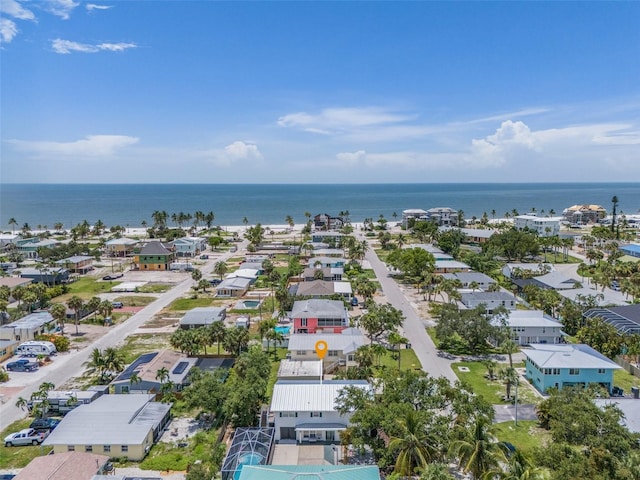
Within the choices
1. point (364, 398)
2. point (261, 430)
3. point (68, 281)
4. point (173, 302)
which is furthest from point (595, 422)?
point (68, 281)

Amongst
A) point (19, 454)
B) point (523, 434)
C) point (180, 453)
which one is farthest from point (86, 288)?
point (523, 434)

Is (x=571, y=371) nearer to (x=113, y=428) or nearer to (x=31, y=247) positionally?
(x=113, y=428)

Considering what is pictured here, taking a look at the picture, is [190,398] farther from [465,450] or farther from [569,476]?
[569,476]

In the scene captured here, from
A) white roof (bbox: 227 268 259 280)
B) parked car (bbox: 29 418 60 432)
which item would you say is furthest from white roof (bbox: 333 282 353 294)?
parked car (bbox: 29 418 60 432)

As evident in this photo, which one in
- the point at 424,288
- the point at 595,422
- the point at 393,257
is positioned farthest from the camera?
the point at 393,257

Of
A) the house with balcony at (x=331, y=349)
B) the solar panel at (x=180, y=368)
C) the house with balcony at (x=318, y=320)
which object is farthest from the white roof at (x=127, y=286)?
the house with balcony at (x=331, y=349)

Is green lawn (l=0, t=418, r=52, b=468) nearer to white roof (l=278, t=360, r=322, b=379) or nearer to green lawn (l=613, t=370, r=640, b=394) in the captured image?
white roof (l=278, t=360, r=322, b=379)
